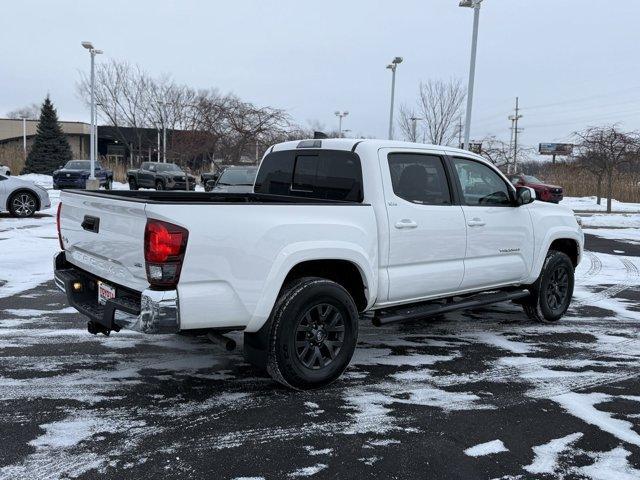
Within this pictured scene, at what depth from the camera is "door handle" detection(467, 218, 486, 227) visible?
5395 millimetres

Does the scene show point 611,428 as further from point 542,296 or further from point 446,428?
point 542,296

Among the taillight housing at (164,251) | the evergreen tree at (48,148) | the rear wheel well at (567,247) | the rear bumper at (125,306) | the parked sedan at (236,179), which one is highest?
the evergreen tree at (48,148)

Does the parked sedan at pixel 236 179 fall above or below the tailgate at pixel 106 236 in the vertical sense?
above

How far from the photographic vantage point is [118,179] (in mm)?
43719

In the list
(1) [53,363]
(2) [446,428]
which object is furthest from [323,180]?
(1) [53,363]

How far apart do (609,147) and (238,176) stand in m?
18.1

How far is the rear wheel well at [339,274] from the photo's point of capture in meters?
4.41

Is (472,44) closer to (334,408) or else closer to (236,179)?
(236,179)

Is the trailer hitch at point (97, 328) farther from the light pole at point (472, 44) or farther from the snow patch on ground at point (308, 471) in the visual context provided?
the light pole at point (472, 44)

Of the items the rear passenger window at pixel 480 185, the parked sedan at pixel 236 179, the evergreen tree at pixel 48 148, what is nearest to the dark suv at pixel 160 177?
the parked sedan at pixel 236 179

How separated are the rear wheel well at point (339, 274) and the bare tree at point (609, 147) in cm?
2500

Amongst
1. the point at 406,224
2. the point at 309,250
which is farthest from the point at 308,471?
the point at 406,224

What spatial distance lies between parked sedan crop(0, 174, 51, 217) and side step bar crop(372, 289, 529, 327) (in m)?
13.5

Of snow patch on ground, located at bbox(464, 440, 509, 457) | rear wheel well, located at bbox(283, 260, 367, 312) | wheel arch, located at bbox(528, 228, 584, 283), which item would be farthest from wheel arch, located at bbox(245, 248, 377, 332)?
wheel arch, located at bbox(528, 228, 584, 283)
